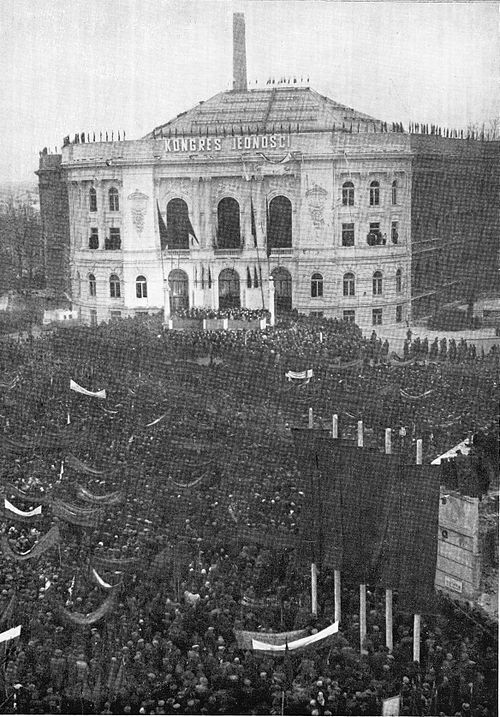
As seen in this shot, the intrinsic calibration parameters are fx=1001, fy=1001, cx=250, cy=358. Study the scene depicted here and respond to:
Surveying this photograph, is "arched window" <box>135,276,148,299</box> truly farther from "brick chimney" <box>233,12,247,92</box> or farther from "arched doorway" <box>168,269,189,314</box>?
"brick chimney" <box>233,12,247,92</box>

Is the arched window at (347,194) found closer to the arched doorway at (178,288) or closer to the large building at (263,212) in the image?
the large building at (263,212)

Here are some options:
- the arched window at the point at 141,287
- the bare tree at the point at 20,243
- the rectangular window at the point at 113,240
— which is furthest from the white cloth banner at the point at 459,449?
the bare tree at the point at 20,243

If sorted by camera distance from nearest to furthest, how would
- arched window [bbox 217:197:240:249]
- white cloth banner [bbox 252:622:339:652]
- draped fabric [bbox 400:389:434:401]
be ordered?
white cloth banner [bbox 252:622:339:652], draped fabric [bbox 400:389:434:401], arched window [bbox 217:197:240:249]

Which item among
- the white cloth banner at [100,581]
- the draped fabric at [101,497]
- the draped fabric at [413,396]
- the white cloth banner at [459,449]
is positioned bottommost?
the white cloth banner at [100,581]

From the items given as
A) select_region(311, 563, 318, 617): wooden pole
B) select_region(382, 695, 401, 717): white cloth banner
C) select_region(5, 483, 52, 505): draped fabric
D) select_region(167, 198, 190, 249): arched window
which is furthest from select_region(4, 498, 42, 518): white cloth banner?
select_region(382, 695, 401, 717): white cloth banner

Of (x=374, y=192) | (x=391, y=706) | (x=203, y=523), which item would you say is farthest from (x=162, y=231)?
(x=391, y=706)

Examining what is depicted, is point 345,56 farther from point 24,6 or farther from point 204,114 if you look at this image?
point 24,6

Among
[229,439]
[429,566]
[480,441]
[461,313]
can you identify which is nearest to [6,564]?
[229,439]

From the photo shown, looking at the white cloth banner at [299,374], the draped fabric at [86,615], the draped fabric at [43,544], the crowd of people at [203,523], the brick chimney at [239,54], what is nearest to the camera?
the crowd of people at [203,523]

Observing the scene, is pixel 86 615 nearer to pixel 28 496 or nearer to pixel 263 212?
pixel 28 496
